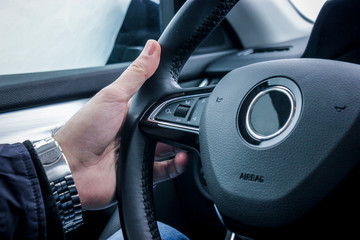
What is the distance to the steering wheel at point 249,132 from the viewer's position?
1.34 ft

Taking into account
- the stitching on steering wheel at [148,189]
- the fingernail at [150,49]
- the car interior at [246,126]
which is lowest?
the stitching on steering wheel at [148,189]

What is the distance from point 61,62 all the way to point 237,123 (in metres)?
0.80

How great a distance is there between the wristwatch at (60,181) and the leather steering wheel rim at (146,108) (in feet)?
0.31

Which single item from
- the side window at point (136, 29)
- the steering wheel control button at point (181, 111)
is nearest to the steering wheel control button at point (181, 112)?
the steering wheel control button at point (181, 111)

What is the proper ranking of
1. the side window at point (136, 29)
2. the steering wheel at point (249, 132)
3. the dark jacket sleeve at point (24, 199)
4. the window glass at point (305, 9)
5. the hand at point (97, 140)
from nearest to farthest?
the steering wheel at point (249, 132) → the dark jacket sleeve at point (24, 199) → the hand at point (97, 140) → the side window at point (136, 29) → the window glass at point (305, 9)

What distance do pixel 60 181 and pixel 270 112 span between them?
384mm

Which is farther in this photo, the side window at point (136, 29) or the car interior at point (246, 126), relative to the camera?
the side window at point (136, 29)

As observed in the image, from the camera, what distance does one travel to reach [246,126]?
497 millimetres

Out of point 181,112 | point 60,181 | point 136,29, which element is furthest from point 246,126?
point 136,29

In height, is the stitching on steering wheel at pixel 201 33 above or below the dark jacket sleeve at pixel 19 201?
above

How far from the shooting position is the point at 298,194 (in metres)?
0.41

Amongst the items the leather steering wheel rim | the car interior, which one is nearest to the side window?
the car interior

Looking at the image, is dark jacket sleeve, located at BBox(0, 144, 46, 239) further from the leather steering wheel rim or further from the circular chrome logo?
the circular chrome logo

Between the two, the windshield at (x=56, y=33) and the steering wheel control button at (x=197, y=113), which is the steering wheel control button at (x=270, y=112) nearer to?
the steering wheel control button at (x=197, y=113)
